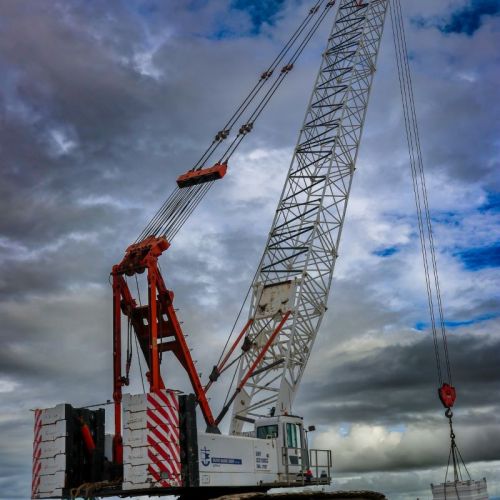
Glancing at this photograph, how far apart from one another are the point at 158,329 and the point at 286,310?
28.1 feet

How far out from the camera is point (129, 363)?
23141 millimetres

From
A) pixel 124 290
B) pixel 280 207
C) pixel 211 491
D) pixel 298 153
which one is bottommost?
pixel 211 491

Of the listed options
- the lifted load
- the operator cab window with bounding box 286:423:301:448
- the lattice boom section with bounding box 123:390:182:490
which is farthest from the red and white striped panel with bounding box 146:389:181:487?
the lifted load

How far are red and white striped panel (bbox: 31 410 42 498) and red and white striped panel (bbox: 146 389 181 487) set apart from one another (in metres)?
3.82

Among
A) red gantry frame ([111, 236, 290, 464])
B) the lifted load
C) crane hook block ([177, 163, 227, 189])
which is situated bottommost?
the lifted load

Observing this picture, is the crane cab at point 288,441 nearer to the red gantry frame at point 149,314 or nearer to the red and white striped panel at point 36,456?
the red gantry frame at point 149,314

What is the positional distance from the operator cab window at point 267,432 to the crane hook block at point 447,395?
224 inches

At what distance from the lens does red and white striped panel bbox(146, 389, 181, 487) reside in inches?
726

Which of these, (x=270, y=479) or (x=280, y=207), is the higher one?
(x=280, y=207)

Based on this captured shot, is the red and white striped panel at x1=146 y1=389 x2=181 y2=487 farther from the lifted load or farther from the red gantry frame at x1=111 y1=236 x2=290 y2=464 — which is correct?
the lifted load

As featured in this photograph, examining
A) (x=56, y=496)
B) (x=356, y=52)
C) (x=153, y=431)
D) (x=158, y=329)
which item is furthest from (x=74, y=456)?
(x=356, y=52)

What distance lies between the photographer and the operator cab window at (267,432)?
24.2 m

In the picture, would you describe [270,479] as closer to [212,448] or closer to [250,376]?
[212,448]

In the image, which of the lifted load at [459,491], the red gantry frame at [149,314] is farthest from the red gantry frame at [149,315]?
the lifted load at [459,491]
